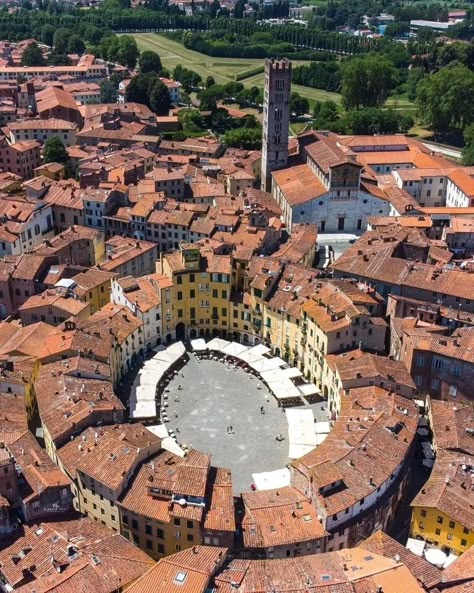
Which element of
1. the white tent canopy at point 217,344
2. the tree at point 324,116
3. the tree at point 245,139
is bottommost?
the white tent canopy at point 217,344

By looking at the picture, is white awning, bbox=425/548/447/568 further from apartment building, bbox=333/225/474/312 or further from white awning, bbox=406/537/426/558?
apartment building, bbox=333/225/474/312

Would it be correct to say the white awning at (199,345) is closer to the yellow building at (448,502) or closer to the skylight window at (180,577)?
the yellow building at (448,502)

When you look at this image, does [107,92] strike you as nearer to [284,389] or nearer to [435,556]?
[284,389]

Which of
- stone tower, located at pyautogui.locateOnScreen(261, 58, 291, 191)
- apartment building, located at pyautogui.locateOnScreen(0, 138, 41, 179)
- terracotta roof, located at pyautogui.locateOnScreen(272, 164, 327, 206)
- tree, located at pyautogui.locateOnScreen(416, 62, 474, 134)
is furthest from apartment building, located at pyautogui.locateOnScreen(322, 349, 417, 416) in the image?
tree, located at pyautogui.locateOnScreen(416, 62, 474, 134)

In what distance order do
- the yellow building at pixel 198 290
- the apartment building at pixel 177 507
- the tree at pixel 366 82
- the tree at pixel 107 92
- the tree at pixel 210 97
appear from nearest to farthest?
1. the apartment building at pixel 177 507
2. the yellow building at pixel 198 290
3. the tree at pixel 210 97
4. the tree at pixel 107 92
5. the tree at pixel 366 82

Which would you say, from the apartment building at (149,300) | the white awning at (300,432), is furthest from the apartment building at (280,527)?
the apartment building at (149,300)

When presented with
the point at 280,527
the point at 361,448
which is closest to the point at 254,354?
the point at 361,448

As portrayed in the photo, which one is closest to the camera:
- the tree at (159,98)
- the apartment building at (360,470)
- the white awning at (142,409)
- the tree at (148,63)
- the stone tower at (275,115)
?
the apartment building at (360,470)
